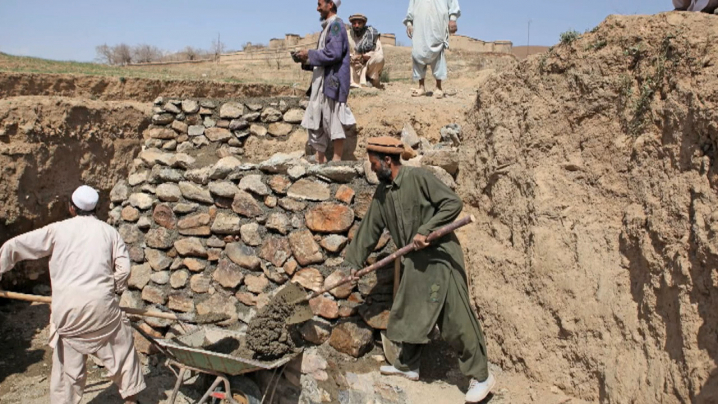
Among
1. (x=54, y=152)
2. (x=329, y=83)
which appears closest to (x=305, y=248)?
(x=329, y=83)

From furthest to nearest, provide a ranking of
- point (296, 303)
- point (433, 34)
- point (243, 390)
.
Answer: point (433, 34) → point (296, 303) → point (243, 390)

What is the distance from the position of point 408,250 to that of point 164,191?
2.69m

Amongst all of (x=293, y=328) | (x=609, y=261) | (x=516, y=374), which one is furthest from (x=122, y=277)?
(x=609, y=261)

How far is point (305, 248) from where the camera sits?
4445 mm

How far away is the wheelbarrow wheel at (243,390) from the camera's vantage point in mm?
3797

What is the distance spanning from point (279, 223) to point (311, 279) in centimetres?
53

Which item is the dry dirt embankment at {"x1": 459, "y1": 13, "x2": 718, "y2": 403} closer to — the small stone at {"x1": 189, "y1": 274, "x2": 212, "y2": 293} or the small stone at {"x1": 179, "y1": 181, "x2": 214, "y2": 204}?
the small stone at {"x1": 179, "y1": 181, "x2": 214, "y2": 204}

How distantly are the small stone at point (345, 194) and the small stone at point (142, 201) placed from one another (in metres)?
1.97

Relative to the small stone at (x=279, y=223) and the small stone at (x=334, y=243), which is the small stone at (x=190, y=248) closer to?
the small stone at (x=279, y=223)

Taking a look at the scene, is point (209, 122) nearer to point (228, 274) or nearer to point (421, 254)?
point (228, 274)

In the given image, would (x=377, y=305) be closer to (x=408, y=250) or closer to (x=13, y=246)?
(x=408, y=250)

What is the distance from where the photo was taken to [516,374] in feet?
12.4

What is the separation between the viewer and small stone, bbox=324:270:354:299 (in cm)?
433

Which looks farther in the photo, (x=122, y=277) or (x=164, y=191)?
(x=164, y=191)
